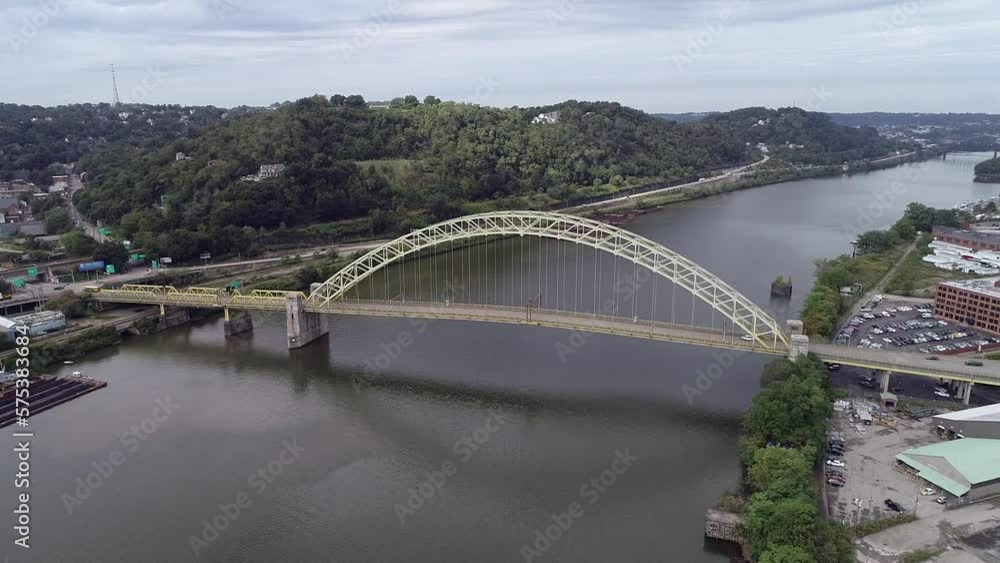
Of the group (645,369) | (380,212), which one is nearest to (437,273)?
(380,212)

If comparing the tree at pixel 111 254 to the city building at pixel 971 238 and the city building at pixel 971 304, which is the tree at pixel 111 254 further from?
the city building at pixel 971 238

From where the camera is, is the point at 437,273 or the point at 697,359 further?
the point at 437,273

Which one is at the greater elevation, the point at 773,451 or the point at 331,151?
the point at 331,151

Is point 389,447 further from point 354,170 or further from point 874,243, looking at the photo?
point 354,170

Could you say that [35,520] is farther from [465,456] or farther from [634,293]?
[634,293]

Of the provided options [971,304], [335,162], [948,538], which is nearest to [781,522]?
[948,538]

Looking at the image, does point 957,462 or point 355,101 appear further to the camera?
point 355,101

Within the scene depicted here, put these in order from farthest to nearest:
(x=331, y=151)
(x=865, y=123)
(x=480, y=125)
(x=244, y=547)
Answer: (x=865, y=123) < (x=480, y=125) < (x=331, y=151) < (x=244, y=547)
